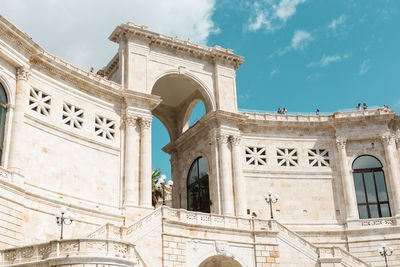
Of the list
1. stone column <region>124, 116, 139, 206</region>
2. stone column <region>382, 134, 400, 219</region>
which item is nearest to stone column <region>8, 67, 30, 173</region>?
stone column <region>124, 116, 139, 206</region>

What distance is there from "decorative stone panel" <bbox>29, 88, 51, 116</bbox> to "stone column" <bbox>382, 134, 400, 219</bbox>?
26896 mm

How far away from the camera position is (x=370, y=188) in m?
44.4

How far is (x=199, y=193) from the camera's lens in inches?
1777

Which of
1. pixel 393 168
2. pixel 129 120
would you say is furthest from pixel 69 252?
pixel 393 168

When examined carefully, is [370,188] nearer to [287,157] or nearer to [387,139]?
[387,139]

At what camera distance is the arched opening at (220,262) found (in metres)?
31.3

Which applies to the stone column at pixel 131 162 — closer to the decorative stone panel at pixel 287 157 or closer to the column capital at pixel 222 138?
the column capital at pixel 222 138

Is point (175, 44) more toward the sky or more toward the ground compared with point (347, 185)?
more toward the sky

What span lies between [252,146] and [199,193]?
19.2ft

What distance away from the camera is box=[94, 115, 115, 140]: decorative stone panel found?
123ft

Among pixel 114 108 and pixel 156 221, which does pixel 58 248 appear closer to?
pixel 156 221

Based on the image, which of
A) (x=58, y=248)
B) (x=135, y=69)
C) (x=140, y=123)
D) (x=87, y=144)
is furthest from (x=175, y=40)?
(x=58, y=248)

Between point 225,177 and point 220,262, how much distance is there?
10.3 m

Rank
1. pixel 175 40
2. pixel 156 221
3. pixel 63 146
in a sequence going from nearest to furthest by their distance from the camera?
pixel 156 221, pixel 63 146, pixel 175 40
